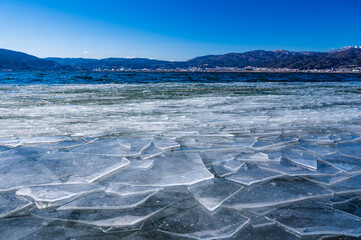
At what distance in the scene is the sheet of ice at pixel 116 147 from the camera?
85.5 inches

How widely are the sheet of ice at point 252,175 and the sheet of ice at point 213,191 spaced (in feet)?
0.27

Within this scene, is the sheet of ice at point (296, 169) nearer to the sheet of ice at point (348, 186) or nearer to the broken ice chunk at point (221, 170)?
the sheet of ice at point (348, 186)

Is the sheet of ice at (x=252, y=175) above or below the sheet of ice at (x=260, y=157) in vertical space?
above

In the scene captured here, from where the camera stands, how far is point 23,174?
1.69 metres

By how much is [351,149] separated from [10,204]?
2848mm

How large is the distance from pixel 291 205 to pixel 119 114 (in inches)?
136

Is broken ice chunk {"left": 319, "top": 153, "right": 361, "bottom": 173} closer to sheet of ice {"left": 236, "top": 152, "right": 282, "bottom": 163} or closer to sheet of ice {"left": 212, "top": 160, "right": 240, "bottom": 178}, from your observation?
sheet of ice {"left": 236, "top": 152, "right": 282, "bottom": 163}

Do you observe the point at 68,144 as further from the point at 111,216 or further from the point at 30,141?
the point at 111,216

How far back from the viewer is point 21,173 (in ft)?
5.61

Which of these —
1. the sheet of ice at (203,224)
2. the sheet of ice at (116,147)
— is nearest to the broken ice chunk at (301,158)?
the sheet of ice at (203,224)

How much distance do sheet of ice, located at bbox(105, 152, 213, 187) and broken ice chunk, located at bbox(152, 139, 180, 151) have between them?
0.30m

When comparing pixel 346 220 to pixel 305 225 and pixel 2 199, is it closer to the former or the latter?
pixel 305 225

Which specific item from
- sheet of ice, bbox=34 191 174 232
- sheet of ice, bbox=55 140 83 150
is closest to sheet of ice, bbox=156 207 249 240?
sheet of ice, bbox=34 191 174 232

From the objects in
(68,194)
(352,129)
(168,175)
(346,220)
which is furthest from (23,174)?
(352,129)
